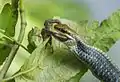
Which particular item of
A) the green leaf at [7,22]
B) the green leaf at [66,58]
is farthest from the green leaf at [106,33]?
the green leaf at [7,22]

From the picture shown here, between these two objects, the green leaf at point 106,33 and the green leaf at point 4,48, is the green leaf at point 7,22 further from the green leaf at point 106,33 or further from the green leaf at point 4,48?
the green leaf at point 106,33

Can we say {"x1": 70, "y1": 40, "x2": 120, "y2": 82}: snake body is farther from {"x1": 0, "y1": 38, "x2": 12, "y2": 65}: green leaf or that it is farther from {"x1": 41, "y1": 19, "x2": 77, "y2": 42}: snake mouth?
{"x1": 0, "y1": 38, "x2": 12, "y2": 65}: green leaf

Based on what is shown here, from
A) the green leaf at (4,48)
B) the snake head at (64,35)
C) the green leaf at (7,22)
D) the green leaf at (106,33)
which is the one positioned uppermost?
the green leaf at (106,33)

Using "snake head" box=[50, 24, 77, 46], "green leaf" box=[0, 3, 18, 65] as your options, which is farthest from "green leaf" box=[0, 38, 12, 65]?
"snake head" box=[50, 24, 77, 46]

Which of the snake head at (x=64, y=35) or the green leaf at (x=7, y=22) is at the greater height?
the snake head at (x=64, y=35)

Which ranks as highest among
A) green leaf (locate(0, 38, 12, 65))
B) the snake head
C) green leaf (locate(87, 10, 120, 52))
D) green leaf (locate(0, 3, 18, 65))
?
green leaf (locate(87, 10, 120, 52))

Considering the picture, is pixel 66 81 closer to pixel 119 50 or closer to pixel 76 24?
pixel 76 24

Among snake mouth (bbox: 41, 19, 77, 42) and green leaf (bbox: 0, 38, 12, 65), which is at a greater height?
snake mouth (bbox: 41, 19, 77, 42)
